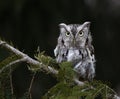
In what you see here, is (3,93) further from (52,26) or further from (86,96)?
(52,26)

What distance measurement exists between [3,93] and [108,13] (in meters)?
4.84

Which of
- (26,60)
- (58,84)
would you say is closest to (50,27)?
(26,60)

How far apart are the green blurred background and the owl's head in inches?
81.2

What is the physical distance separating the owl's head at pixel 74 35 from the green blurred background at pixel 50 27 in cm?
206

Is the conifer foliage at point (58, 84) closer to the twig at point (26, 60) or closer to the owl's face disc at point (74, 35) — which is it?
the twig at point (26, 60)

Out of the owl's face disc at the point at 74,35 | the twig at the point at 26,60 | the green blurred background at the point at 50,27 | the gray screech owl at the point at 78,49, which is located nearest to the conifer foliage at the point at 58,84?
the twig at the point at 26,60

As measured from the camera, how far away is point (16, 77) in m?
7.86

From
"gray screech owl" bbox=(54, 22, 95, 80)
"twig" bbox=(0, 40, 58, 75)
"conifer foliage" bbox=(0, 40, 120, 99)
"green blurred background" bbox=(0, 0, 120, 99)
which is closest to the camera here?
"conifer foliage" bbox=(0, 40, 120, 99)

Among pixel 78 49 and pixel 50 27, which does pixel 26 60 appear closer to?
pixel 78 49

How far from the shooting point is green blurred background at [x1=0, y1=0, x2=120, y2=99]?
763 centimetres

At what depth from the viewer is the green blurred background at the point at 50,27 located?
7629 millimetres

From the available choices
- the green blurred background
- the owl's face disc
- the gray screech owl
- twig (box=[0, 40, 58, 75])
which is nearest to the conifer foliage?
twig (box=[0, 40, 58, 75])

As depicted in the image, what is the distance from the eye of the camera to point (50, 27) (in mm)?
7836

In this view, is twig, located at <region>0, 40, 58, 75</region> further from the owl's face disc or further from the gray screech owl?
the owl's face disc
